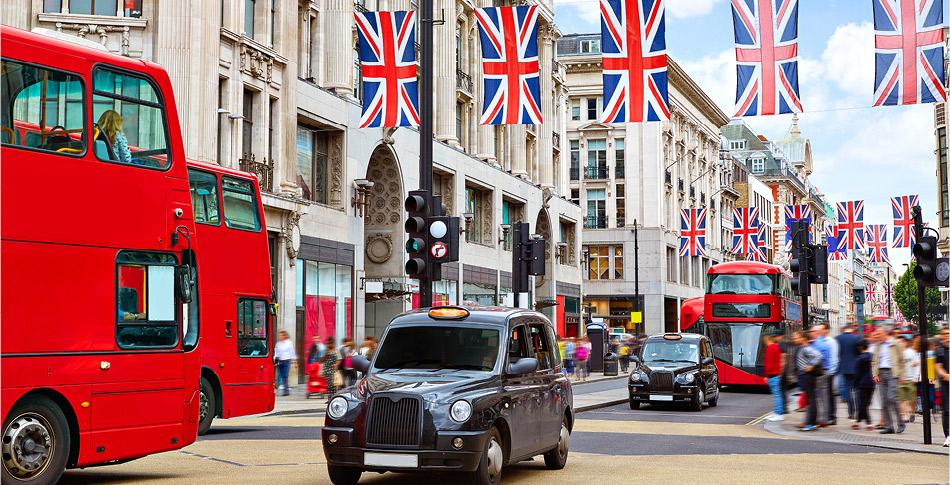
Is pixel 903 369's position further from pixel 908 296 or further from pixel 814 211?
pixel 814 211

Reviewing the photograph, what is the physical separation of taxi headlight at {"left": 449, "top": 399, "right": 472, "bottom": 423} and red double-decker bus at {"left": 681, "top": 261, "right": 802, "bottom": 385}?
992 inches

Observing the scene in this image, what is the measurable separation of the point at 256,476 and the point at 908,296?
349 ft

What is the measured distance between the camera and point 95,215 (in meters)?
10.9

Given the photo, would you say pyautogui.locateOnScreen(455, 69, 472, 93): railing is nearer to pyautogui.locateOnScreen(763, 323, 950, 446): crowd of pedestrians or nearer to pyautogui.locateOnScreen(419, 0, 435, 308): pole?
pyautogui.locateOnScreen(763, 323, 950, 446): crowd of pedestrians

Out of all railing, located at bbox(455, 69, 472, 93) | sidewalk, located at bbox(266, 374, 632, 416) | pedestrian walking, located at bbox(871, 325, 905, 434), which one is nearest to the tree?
railing, located at bbox(455, 69, 472, 93)

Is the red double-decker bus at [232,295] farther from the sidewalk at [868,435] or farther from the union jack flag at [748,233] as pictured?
the union jack flag at [748,233]

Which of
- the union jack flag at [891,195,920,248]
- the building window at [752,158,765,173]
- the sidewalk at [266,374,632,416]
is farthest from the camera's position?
the building window at [752,158,765,173]

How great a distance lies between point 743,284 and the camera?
34.0 metres

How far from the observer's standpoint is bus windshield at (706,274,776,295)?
111ft

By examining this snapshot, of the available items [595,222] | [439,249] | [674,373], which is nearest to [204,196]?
[439,249]

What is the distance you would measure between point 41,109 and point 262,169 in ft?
68.7

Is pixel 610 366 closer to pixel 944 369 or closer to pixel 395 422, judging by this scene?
pixel 944 369

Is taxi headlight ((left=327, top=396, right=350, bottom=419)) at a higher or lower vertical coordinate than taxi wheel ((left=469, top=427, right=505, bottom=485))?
higher

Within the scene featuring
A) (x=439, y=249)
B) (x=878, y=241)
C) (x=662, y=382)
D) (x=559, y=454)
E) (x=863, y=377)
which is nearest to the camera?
(x=559, y=454)
